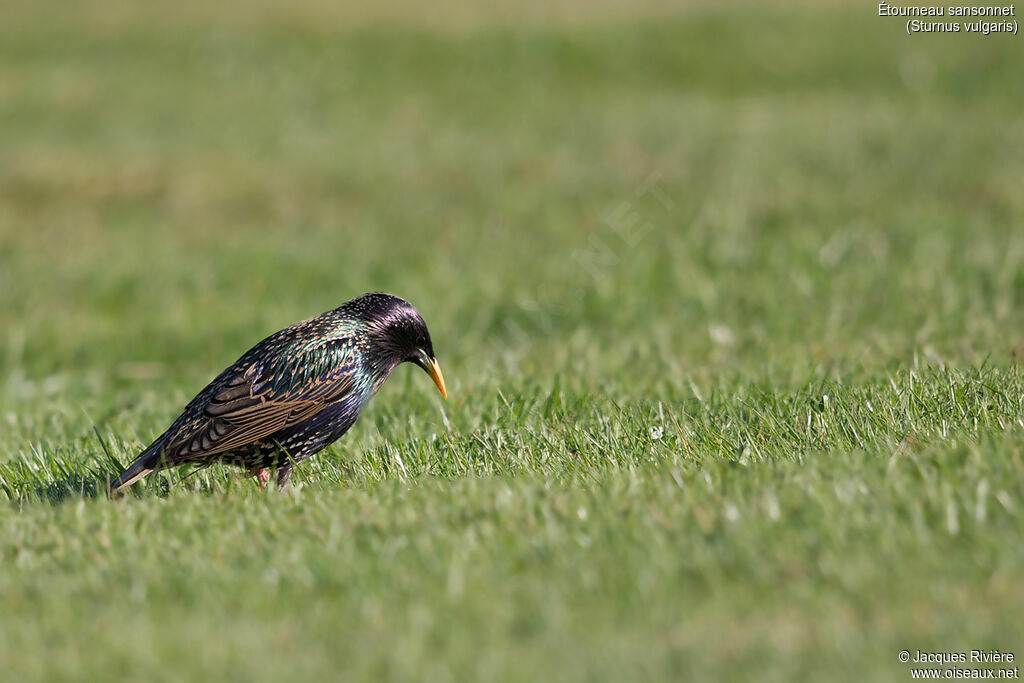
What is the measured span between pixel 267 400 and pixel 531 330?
4423mm

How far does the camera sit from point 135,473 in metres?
4.83

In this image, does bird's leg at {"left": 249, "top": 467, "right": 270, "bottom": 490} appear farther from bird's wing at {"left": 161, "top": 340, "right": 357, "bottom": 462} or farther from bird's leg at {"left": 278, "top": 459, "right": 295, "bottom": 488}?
bird's wing at {"left": 161, "top": 340, "right": 357, "bottom": 462}

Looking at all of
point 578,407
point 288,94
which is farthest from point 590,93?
point 578,407

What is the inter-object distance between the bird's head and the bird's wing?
21 centimetres

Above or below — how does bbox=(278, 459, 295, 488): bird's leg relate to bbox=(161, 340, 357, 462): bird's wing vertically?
below

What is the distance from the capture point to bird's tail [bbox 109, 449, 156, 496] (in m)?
4.81

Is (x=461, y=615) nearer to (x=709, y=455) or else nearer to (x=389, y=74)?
(x=709, y=455)

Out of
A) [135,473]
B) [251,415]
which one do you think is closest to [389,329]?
[251,415]

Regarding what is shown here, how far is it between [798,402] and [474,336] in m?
4.10

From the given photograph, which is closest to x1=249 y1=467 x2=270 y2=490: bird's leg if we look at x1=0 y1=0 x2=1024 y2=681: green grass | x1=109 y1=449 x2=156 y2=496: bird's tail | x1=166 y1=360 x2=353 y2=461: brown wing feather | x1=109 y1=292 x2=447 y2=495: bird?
x1=109 y1=292 x2=447 y2=495: bird

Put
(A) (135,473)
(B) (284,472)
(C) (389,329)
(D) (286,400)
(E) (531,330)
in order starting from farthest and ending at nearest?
1. (E) (531,330)
2. (C) (389,329)
3. (B) (284,472)
4. (D) (286,400)
5. (A) (135,473)

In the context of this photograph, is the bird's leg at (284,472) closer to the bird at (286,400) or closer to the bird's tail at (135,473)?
the bird at (286,400)

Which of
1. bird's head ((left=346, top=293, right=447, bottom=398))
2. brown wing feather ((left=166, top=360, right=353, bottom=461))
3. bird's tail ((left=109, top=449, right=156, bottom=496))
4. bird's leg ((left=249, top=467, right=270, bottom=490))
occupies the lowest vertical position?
bird's leg ((left=249, top=467, right=270, bottom=490))

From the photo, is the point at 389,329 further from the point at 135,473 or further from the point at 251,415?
the point at 135,473
